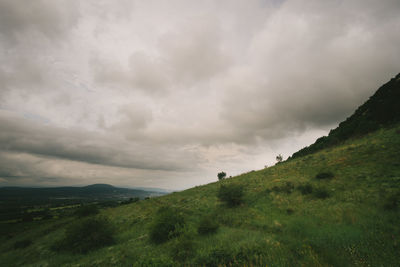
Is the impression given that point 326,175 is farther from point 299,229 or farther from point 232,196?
point 299,229

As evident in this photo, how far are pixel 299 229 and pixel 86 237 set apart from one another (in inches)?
806

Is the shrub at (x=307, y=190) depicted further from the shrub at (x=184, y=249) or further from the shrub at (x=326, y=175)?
the shrub at (x=184, y=249)

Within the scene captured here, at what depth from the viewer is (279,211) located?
16078mm

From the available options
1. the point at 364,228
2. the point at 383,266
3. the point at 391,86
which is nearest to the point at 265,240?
the point at 383,266

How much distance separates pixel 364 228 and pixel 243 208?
12.0 m

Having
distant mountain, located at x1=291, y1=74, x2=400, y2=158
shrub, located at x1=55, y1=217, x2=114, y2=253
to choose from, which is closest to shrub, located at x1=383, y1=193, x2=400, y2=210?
shrub, located at x1=55, y1=217, x2=114, y2=253

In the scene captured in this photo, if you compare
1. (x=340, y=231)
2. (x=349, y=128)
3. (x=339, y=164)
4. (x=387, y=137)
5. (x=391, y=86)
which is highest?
(x=391, y=86)

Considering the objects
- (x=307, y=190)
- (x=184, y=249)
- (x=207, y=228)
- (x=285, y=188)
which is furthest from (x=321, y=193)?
(x=184, y=249)

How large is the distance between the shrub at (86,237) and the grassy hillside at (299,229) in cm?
68

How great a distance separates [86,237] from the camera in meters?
16.1

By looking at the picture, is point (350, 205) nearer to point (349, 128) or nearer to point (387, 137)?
point (387, 137)

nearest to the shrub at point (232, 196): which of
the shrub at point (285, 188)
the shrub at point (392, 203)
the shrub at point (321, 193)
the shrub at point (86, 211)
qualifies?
the shrub at point (285, 188)

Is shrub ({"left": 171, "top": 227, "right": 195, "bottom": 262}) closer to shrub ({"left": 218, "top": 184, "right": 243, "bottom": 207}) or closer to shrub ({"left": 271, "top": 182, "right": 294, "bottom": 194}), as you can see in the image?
shrub ({"left": 218, "top": 184, "right": 243, "bottom": 207})

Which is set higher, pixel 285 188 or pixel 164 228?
pixel 285 188
